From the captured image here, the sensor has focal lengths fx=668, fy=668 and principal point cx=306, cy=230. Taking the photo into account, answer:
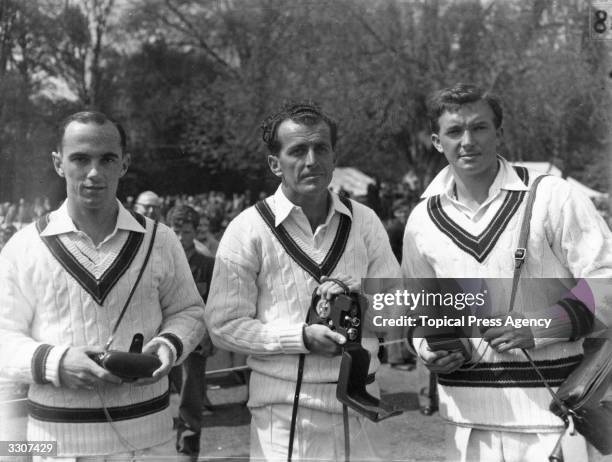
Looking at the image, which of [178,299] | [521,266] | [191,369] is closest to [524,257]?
[521,266]

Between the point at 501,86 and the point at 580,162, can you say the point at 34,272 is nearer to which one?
the point at 501,86

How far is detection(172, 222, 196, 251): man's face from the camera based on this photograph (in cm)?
452

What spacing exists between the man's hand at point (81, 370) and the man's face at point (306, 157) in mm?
819

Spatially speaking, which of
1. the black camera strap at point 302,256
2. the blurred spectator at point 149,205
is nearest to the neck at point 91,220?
the black camera strap at point 302,256

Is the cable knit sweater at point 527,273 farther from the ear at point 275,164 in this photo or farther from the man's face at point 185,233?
the man's face at point 185,233

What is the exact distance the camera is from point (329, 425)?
218cm

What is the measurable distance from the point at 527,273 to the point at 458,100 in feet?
2.03

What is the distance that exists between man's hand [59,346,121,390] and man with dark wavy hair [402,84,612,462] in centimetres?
103

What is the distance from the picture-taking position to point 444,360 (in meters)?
2.13

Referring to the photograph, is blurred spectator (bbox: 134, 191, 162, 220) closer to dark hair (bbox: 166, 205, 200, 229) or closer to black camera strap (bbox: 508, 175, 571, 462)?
dark hair (bbox: 166, 205, 200, 229)

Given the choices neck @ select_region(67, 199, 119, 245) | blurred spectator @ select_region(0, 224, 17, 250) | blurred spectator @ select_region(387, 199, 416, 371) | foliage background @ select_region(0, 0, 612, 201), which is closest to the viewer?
neck @ select_region(67, 199, 119, 245)

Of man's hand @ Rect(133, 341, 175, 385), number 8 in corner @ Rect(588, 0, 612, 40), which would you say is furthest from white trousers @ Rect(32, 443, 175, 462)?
number 8 in corner @ Rect(588, 0, 612, 40)

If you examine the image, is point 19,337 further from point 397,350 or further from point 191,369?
point 397,350

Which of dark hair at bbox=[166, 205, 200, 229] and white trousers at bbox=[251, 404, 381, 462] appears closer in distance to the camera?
white trousers at bbox=[251, 404, 381, 462]
